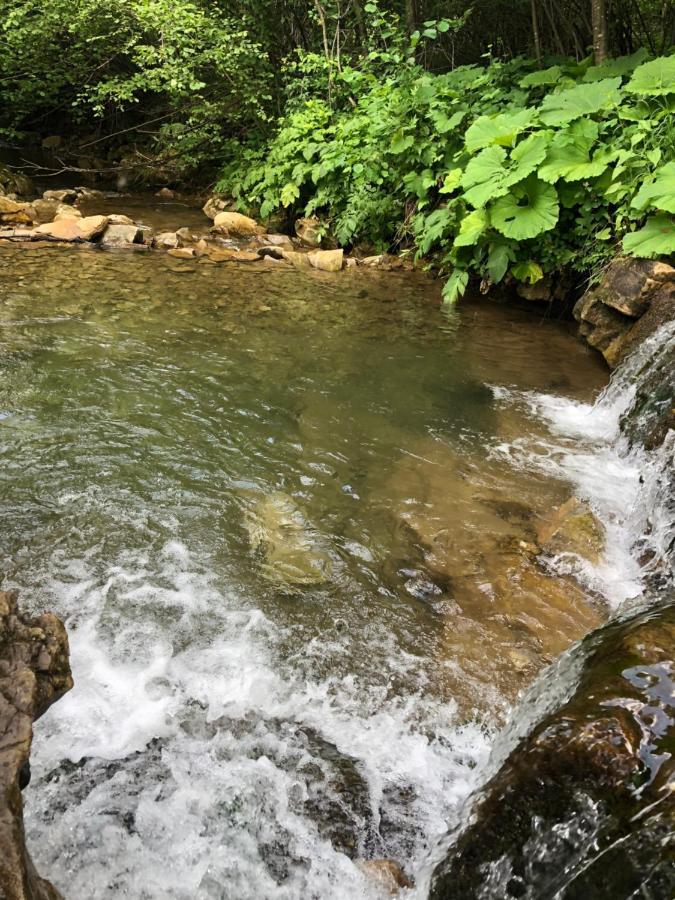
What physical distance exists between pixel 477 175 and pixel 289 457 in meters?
4.46

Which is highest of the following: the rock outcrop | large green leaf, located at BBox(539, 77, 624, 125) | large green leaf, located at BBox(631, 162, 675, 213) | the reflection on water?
large green leaf, located at BBox(539, 77, 624, 125)

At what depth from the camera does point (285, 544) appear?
3.90 metres

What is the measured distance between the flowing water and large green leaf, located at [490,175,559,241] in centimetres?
131

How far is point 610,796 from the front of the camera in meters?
1.76

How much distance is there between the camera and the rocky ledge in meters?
1.59

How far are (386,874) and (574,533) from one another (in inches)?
92.8

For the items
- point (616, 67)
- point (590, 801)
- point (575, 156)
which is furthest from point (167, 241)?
point (590, 801)

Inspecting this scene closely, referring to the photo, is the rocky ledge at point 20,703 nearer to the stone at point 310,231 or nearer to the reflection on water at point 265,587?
the reflection on water at point 265,587

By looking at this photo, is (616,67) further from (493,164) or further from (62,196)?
(62,196)

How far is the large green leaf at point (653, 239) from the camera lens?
19.3ft

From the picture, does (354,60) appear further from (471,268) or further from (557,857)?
(557,857)

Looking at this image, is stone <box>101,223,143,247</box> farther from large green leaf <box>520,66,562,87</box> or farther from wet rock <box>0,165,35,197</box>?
large green leaf <box>520,66,562,87</box>

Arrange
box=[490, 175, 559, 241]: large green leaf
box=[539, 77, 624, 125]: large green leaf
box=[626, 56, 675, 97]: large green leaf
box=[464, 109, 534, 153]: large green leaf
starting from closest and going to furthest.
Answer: box=[626, 56, 675, 97]: large green leaf, box=[490, 175, 559, 241]: large green leaf, box=[539, 77, 624, 125]: large green leaf, box=[464, 109, 534, 153]: large green leaf

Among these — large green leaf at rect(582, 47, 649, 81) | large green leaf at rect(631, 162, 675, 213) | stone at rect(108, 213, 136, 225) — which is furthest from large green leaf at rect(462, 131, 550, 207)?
stone at rect(108, 213, 136, 225)
